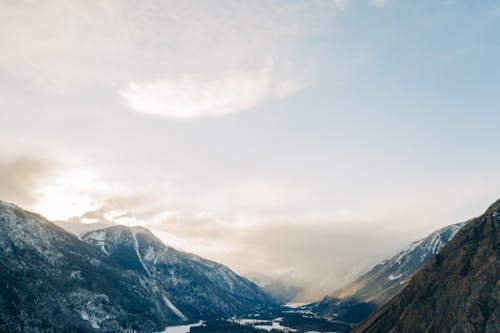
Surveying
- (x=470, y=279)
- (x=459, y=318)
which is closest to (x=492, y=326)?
(x=459, y=318)

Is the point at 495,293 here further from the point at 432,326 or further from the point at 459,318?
the point at 432,326

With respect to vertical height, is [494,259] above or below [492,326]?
above

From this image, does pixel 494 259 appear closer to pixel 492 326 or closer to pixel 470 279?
pixel 470 279

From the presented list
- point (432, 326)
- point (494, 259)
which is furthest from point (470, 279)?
point (432, 326)

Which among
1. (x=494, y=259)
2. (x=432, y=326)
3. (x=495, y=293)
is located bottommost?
(x=432, y=326)

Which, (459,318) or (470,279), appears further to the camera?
(470,279)

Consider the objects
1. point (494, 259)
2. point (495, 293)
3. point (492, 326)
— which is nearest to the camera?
point (492, 326)

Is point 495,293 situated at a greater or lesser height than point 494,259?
lesser

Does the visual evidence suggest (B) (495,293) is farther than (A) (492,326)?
Yes

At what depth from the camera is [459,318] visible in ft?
606

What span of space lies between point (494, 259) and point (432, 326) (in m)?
47.7

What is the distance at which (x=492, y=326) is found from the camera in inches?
6575

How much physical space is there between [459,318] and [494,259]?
36.9m

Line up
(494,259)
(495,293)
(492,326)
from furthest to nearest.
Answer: (494,259) < (495,293) < (492,326)
